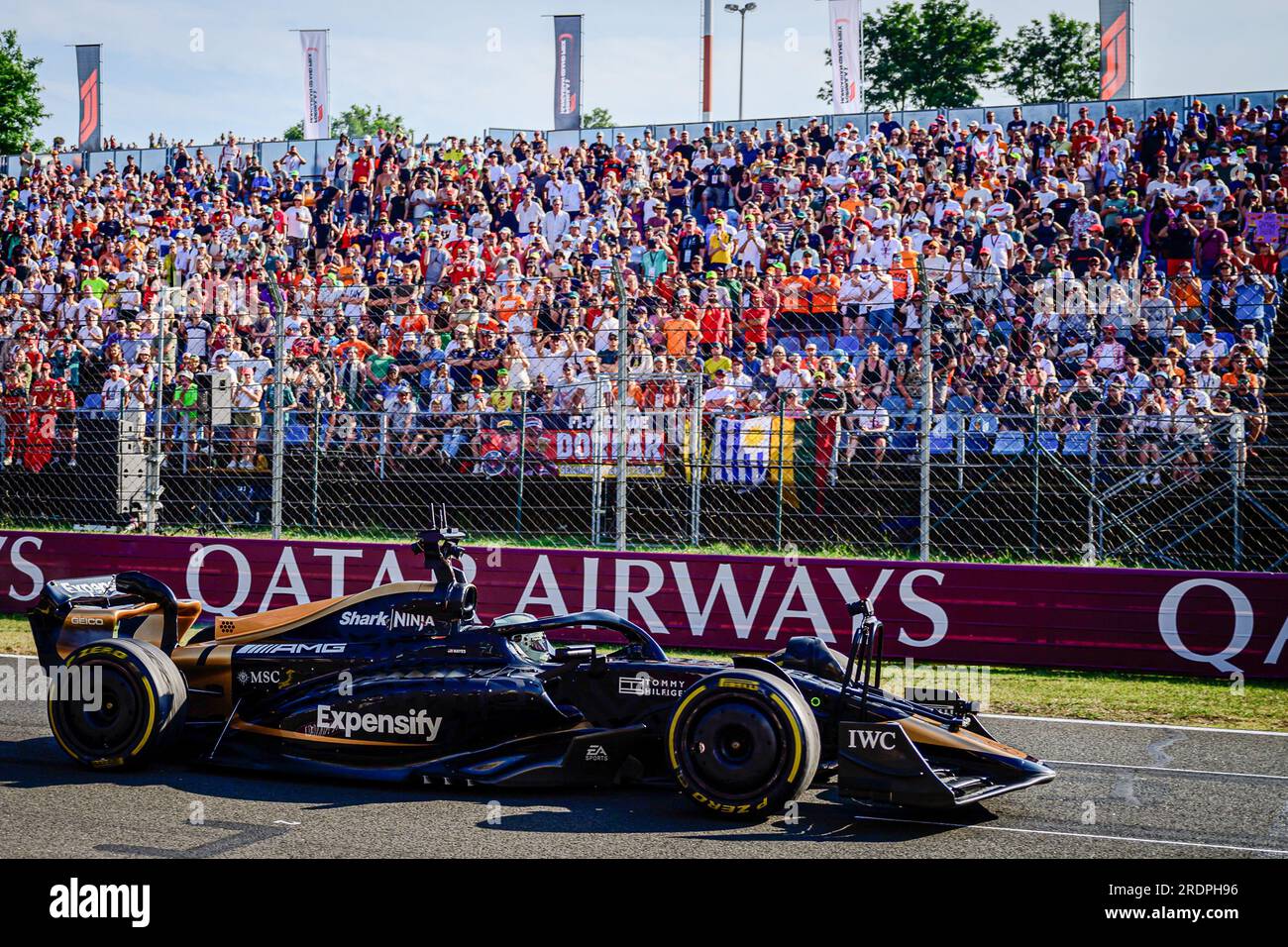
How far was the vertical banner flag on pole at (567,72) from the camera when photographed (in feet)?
86.6

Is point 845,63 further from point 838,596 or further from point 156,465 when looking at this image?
point 838,596

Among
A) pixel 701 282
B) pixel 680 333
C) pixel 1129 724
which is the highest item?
pixel 701 282

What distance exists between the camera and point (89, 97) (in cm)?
3078

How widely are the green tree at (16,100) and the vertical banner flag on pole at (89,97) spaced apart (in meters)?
14.0

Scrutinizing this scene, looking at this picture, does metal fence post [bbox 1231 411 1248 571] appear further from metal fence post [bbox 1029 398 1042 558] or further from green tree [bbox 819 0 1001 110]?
green tree [bbox 819 0 1001 110]

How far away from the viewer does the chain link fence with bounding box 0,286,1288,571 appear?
11516mm

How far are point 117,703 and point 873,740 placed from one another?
375 cm

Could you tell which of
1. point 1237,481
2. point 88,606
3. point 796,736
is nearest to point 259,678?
point 88,606

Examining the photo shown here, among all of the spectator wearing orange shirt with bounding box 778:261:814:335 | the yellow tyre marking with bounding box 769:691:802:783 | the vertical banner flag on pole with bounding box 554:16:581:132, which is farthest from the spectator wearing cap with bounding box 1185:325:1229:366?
the vertical banner flag on pole with bounding box 554:16:581:132

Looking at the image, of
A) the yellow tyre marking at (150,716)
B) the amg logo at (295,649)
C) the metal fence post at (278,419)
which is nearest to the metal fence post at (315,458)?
the metal fence post at (278,419)

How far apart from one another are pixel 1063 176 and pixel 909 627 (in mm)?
8983

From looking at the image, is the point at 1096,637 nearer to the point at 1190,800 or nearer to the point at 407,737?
the point at 1190,800

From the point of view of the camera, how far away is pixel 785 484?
1214 centimetres

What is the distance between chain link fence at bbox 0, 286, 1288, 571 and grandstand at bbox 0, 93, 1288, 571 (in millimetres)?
39
